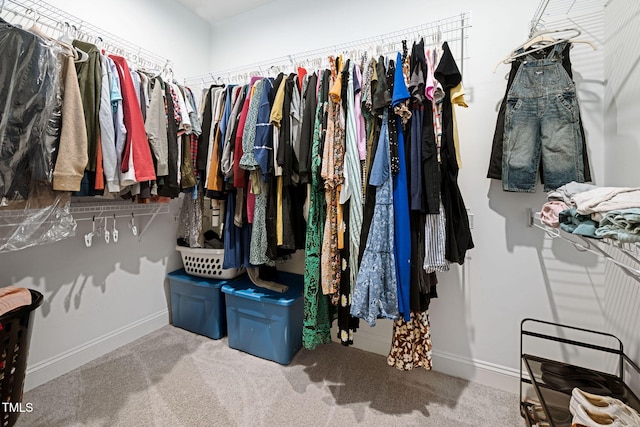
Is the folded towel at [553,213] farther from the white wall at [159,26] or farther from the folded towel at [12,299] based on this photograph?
the white wall at [159,26]

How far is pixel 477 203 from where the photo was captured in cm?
158

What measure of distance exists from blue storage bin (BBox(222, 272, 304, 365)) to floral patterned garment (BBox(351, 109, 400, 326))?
63 centimetres

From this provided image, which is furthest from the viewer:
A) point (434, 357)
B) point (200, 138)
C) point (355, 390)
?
point (200, 138)

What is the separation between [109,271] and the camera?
1.85 metres

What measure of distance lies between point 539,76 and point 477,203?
2.20 ft

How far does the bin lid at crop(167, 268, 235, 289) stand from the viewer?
6.51 feet

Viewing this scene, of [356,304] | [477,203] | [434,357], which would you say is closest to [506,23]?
[477,203]

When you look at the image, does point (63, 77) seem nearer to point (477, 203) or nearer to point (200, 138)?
point (200, 138)

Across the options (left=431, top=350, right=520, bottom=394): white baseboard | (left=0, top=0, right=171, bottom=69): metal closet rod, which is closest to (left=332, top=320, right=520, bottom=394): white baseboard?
(left=431, top=350, right=520, bottom=394): white baseboard

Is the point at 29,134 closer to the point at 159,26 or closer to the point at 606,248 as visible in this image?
the point at 159,26

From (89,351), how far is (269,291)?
1174 mm

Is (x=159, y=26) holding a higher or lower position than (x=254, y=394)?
higher

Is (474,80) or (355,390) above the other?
(474,80)

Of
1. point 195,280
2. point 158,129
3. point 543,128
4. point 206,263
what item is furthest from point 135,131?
point 543,128
